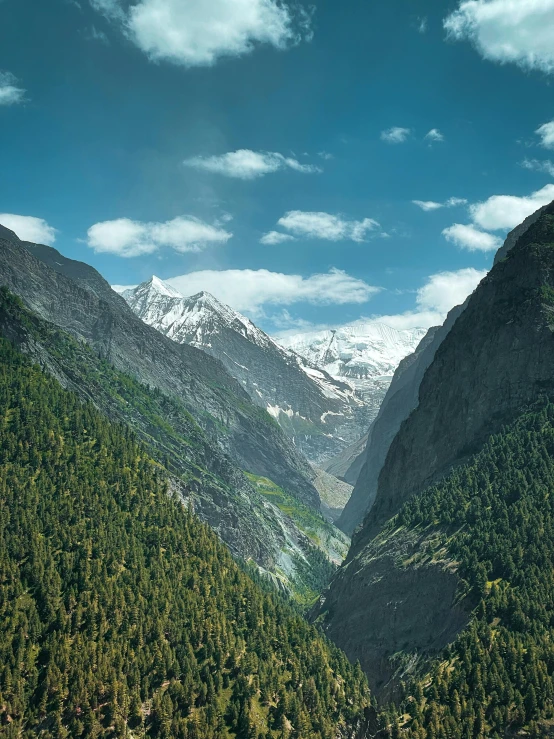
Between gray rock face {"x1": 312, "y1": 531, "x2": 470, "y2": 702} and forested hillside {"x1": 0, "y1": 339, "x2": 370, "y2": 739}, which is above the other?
gray rock face {"x1": 312, "y1": 531, "x2": 470, "y2": 702}

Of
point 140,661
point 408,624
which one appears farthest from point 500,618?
point 140,661

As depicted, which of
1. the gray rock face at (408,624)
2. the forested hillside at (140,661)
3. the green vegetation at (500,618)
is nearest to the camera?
the green vegetation at (500,618)

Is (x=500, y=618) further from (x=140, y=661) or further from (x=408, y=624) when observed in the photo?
(x=140, y=661)

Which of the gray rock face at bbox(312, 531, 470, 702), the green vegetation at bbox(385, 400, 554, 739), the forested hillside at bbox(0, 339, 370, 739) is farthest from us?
the gray rock face at bbox(312, 531, 470, 702)

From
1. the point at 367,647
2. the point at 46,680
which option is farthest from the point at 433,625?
the point at 46,680

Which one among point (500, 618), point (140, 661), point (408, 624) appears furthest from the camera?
point (408, 624)

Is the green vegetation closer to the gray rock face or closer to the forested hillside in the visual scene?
the gray rock face

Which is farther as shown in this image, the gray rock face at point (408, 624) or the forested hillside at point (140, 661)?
the gray rock face at point (408, 624)

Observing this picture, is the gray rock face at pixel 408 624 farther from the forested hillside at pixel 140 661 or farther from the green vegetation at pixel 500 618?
the forested hillside at pixel 140 661

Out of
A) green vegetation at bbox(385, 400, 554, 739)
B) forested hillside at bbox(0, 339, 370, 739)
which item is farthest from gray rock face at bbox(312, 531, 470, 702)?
forested hillside at bbox(0, 339, 370, 739)

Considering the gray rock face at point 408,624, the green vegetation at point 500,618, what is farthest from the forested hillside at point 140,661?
the green vegetation at point 500,618
